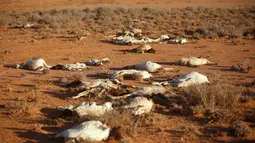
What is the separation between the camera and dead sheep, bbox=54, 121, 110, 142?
467 centimetres

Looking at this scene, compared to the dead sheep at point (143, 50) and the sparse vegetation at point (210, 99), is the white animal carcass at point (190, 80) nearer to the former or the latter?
the sparse vegetation at point (210, 99)

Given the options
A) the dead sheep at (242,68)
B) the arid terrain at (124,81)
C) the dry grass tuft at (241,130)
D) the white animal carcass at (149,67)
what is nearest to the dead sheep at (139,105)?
the arid terrain at (124,81)

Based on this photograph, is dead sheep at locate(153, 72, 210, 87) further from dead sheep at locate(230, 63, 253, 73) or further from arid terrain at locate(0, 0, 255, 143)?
dead sheep at locate(230, 63, 253, 73)

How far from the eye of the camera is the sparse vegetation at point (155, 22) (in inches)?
710

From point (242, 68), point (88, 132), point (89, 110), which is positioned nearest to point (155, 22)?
point (242, 68)

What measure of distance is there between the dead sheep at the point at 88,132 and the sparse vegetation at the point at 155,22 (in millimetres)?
12880

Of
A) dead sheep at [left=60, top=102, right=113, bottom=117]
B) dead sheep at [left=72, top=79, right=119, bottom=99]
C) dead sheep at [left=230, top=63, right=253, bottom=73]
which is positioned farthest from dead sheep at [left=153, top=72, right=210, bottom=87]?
dead sheep at [left=230, top=63, right=253, bottom=73]

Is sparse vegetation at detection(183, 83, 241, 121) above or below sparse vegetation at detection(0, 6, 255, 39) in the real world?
below

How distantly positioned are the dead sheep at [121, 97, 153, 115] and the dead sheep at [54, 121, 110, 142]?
898mm

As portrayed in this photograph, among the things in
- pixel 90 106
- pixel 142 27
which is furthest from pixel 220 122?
pixel 142 27

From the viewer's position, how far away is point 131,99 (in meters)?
5.97

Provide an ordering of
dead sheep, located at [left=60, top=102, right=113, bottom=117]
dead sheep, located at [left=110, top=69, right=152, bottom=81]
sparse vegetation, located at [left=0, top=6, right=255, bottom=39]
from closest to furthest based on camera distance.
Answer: dead sheep, located at [left=60, top=102, right=113, bottom=117], dead sheep, located at [left=110, top=69, right=152, bottom=81], sparse vegetation, located at [left=0, top=6, right=255, bottom=39]

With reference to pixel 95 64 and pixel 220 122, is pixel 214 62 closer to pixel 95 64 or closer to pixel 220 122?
pixel 95 64

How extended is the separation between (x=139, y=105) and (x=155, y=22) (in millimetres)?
17042
